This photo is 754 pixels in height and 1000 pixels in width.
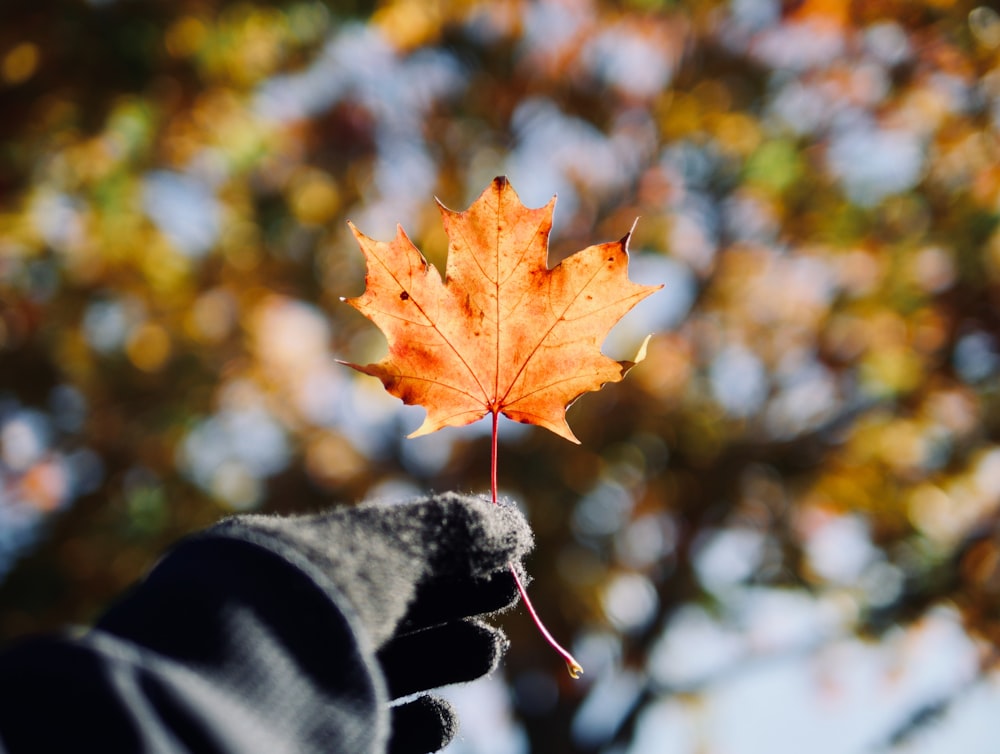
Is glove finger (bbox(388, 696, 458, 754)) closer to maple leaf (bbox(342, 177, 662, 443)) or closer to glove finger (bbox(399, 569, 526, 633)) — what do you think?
glove finger (bbox(399, 569, 526, 633))

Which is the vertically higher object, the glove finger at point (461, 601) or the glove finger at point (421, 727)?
the glove finger at point (461, 601)

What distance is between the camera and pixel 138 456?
18.1ft

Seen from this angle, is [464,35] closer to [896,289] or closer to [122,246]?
[122,246]

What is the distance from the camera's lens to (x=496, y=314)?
116 cm

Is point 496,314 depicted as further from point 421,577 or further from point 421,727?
point 421,727

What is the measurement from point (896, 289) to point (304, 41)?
4.91 meters

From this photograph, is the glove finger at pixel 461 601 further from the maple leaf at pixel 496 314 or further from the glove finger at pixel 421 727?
the maple leaf at pixel 496 314

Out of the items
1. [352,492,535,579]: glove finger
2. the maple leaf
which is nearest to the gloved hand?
[352,492,535,579]: glove finger

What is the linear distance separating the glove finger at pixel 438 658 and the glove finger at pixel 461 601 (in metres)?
0.04

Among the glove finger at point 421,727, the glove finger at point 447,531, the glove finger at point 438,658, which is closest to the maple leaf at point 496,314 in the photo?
the glove finger at point 447,531

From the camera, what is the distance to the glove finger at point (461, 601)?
3.41ft

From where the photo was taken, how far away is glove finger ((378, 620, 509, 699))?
1100 mm

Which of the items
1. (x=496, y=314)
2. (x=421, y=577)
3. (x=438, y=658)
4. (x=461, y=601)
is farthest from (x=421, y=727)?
(x=496, y=314)

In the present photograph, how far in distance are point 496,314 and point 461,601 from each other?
0.47 metres
